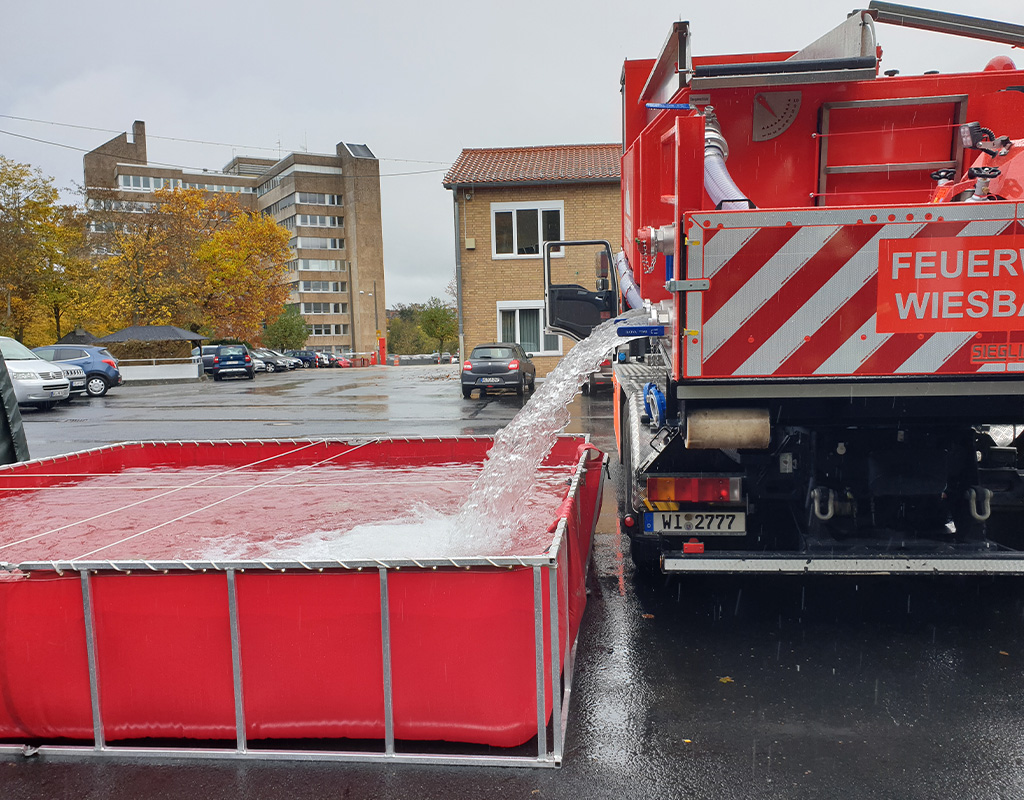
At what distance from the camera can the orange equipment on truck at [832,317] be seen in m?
3.64

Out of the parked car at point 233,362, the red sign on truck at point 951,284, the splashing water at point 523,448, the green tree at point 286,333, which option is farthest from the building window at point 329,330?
the red sign on truck at point 951,284

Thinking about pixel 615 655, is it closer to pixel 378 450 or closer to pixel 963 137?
pixel 378 450

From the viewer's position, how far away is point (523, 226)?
93.7ft

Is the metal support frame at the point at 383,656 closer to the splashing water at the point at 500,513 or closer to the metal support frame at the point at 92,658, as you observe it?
the metal support frame at the point at 92,658

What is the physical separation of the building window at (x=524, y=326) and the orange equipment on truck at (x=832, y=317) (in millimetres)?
22132

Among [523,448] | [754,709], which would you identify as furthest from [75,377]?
[754,709]

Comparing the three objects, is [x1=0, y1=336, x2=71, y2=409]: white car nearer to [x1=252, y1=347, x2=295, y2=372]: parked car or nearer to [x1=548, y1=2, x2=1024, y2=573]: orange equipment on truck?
[x1=548, y1=2, x2=1024, y2=573]: orange equipment on truck

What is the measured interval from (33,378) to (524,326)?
50.2 feet

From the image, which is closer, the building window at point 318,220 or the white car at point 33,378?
the white car at point 33,378

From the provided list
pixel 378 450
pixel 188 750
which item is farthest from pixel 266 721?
pixel 378 450

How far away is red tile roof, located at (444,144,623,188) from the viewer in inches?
1093

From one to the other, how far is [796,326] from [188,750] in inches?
128

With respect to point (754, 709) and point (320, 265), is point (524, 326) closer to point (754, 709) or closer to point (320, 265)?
point (754, 709)

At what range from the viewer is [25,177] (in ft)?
124
